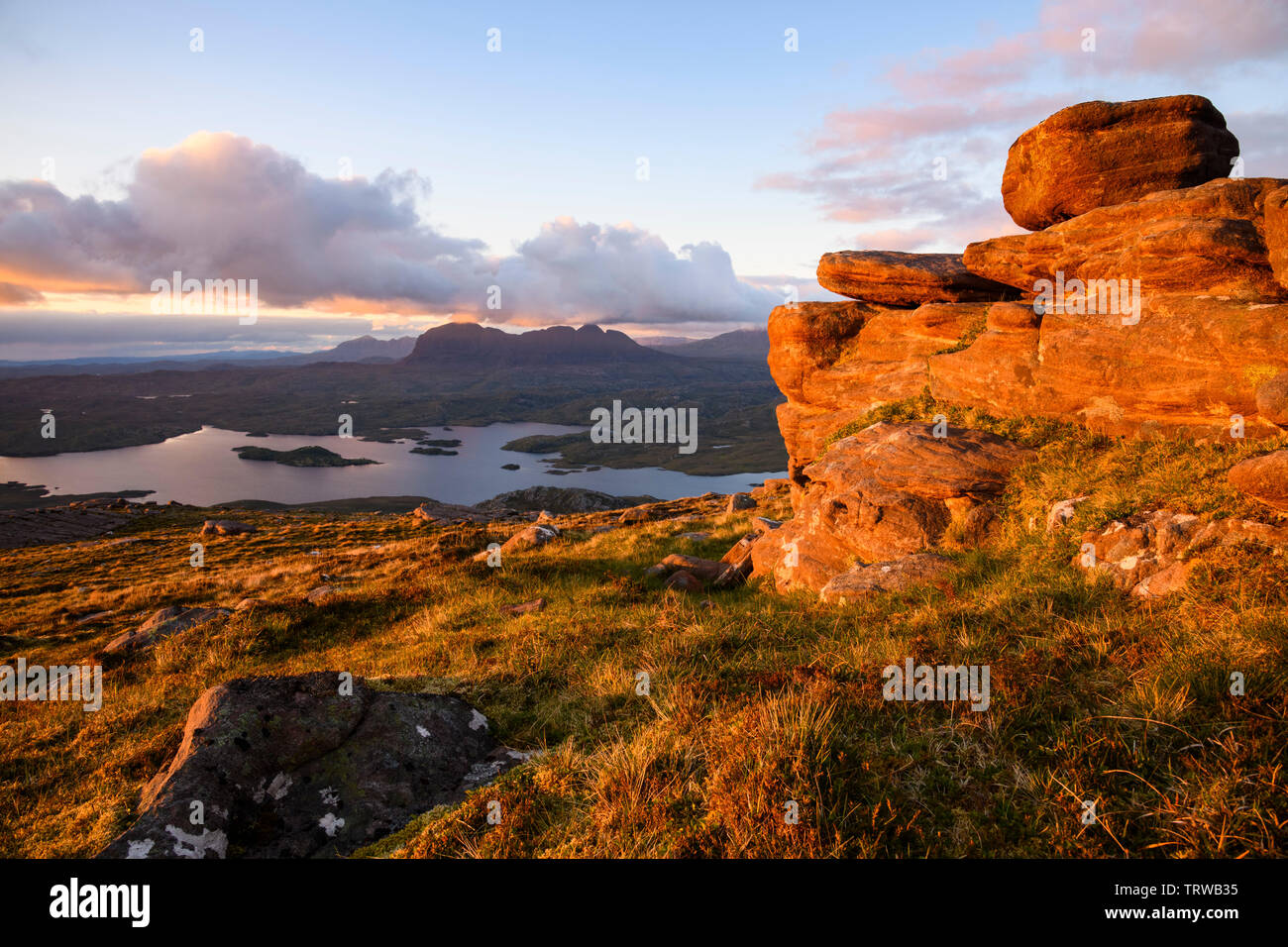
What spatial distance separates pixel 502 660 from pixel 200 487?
781ft

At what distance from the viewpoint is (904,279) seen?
816 inches

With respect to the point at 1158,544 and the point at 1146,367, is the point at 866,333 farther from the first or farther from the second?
the point at 1158,544

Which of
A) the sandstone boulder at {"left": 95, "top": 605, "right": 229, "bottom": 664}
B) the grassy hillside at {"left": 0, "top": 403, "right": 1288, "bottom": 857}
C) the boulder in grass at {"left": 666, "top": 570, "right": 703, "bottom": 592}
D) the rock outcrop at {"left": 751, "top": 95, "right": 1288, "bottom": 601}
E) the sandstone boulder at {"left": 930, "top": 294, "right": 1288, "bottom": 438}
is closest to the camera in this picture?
the grassy hillside at {"left": 0, "top": 403, "right": 1288, "bottom": 857}

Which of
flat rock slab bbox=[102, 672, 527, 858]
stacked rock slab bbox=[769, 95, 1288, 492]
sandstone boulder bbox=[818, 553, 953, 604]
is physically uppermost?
stacked rock slab bbox=[769, 95, 1288, 492]

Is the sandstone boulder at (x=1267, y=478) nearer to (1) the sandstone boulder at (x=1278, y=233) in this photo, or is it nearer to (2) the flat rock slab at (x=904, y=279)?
(1) the sandstone boulder at (x=1278, y=233)

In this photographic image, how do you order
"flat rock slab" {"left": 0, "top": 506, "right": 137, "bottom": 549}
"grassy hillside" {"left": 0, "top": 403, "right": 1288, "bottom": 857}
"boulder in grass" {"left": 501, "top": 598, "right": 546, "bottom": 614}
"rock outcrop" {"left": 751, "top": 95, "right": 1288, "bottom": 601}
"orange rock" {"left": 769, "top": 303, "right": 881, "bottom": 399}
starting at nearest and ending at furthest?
"grassy hillside" {"left": 0, "top": 403, "right": 1288, "bottom": 857} → "rock outcrop" {"left": 751, "top": 95, "right": 1288, "bottom": 601} → "boulder in grass" {"left": 501, "top": 598, "right": 546, "bottom": 614} → "orange rock" {"left": 769, "top": 303, "right": 881, "bottom": 399} → "flat rock slab" {"left": 0, "top": 506, "right": 137, "bottom": 549}

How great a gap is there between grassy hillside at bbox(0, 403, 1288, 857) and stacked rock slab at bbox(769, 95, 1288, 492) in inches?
52.1

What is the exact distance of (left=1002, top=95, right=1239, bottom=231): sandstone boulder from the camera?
15211 millimetres

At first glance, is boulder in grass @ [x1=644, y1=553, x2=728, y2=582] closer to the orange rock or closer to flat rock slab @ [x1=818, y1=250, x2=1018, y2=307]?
the orange rock

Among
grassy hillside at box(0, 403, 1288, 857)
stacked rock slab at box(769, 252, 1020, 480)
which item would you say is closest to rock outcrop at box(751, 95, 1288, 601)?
stacked rock slab at box(769, 252, 1020, 480)

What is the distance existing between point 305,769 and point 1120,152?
2324cm

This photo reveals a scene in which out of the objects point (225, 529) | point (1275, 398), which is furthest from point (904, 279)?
point (225, 529)

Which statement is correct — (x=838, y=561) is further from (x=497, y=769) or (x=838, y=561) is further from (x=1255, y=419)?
(x=497, y=769)
